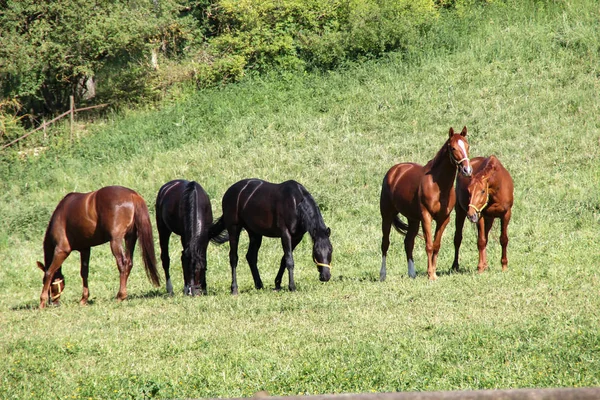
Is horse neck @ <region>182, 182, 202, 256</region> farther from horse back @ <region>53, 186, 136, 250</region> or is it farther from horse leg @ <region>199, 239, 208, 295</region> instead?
horse back @ <region>53, 186, 136, 250</region>

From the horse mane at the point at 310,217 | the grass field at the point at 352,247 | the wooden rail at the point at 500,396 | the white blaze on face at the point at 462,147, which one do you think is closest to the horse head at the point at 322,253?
the horse mane at the point at 310,217

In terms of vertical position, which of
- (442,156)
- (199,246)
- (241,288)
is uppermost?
(442,156)

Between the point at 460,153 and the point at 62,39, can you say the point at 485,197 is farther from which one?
the point at 62,39

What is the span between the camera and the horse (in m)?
13.0

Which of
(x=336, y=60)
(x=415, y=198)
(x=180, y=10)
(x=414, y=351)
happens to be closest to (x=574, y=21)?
(x=336, y=60)

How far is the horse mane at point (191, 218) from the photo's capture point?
42.9 ft

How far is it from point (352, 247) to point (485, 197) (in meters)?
5.00

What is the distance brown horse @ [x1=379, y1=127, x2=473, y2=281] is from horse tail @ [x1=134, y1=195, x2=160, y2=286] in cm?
377

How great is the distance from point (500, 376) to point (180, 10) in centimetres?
2969

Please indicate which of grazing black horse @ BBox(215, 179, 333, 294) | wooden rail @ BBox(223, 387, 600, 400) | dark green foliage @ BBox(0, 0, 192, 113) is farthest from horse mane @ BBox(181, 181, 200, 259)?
dark green foliage @ BBox(0, 0, 192, 113)

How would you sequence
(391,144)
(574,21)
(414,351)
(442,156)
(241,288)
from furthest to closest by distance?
(574,21), (391,144), (241,288), (442,156), (414,351)

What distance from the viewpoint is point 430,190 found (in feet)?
41.0

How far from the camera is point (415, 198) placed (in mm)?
12906

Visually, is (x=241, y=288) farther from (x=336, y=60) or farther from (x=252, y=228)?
(x=336, y=60)
